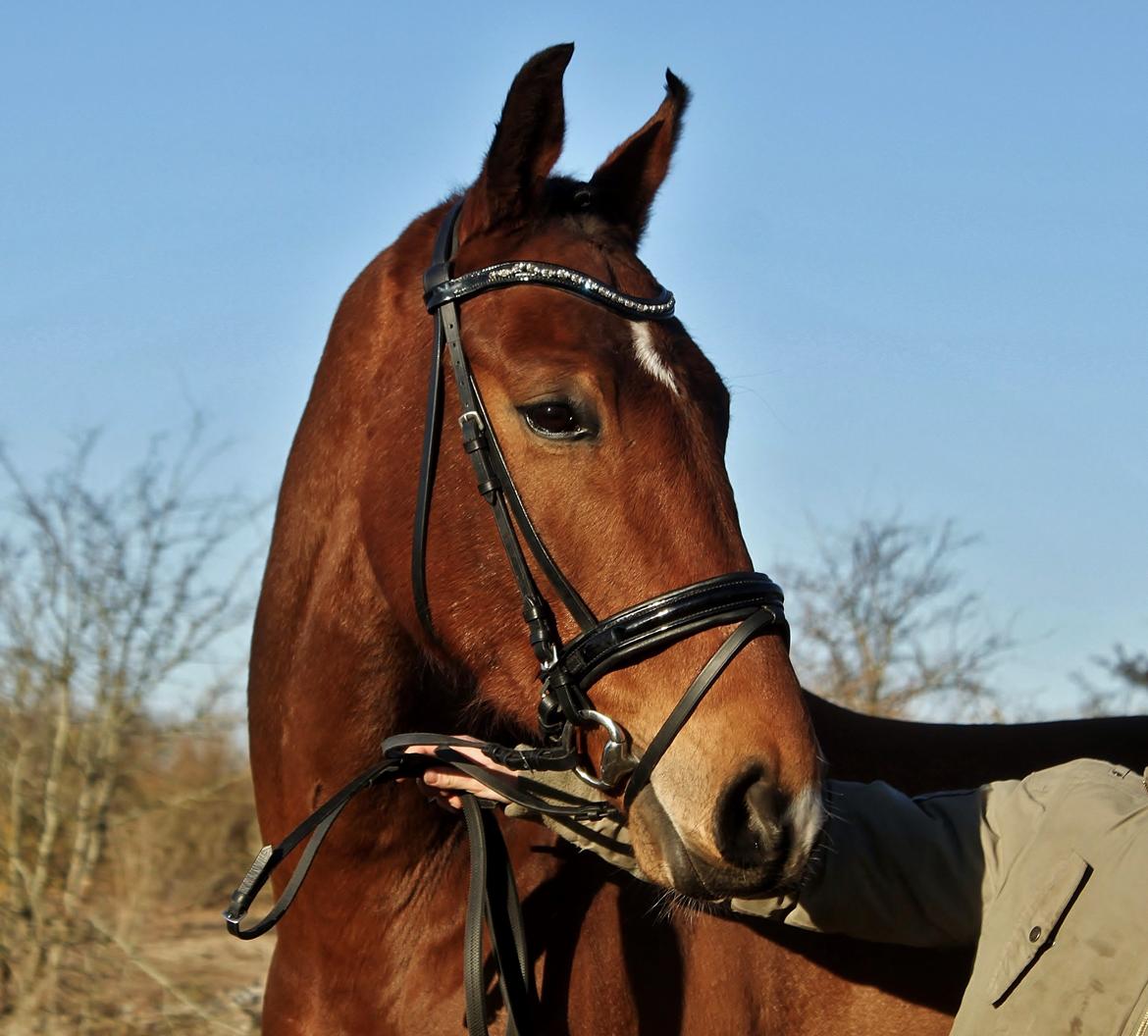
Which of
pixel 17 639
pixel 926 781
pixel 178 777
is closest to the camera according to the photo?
pixel 926 781

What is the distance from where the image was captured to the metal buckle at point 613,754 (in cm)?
253

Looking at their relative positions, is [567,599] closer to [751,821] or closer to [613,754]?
[613,754]

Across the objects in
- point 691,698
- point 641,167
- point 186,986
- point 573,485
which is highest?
A: point 641,167

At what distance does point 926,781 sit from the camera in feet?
11.8

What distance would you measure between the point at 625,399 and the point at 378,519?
0.66 metres

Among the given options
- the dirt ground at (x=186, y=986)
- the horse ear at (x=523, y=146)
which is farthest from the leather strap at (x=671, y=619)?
the dirt ground at (x=186, y=986)

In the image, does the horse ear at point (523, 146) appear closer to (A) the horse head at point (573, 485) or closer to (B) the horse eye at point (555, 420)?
(A) the horse head at point (573, 485)

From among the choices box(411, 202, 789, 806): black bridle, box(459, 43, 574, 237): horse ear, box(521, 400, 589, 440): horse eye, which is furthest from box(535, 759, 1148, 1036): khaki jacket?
box(459, 43, 574, 237): horse ear

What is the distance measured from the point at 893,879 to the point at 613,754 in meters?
0.75

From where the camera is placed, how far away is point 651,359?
2713mm

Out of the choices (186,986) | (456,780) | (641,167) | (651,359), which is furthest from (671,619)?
(186,986)

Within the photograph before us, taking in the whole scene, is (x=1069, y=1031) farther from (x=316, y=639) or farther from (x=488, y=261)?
(x=488, y=261)

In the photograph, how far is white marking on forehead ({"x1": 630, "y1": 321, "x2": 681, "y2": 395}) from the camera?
8.86 feet

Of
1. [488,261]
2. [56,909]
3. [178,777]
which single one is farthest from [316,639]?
[178,777]
